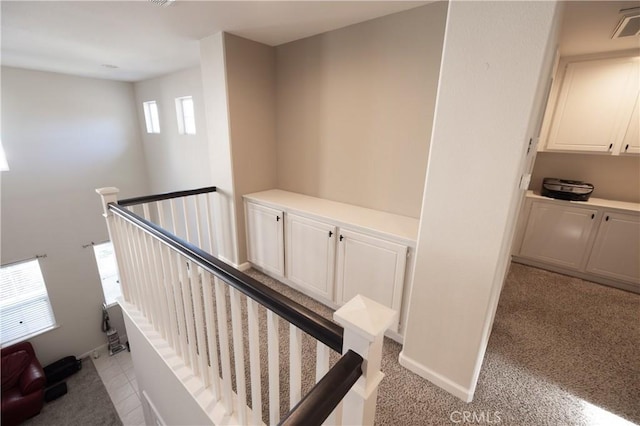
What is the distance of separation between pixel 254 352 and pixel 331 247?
4.04 feet

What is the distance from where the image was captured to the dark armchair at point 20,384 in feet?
11.9

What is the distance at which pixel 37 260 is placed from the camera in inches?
174

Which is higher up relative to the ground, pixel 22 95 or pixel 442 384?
pixel 22 95

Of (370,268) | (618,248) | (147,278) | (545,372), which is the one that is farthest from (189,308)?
(618,248)

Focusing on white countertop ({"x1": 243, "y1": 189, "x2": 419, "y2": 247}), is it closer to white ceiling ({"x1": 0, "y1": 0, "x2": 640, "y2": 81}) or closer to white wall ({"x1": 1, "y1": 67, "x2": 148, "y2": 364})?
white ceiling ({"x1": 0, "y1": 0, "x2": 640, "y2": 81})

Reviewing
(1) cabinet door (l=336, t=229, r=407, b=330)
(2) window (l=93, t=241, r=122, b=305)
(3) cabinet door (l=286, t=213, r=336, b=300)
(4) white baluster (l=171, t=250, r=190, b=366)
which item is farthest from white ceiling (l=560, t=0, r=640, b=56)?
(2) window (l=93, t=241, r=122, b=305)

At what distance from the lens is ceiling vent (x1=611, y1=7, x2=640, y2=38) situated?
1805 mm

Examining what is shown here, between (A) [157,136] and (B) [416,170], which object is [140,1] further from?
(A) [157,136]

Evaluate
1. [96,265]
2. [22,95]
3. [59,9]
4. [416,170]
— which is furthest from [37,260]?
[416,170]

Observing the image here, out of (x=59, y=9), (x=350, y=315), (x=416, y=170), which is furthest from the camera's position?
(x=416, y=170)

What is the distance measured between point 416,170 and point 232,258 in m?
2.24

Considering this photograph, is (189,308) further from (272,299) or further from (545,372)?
(545,372)

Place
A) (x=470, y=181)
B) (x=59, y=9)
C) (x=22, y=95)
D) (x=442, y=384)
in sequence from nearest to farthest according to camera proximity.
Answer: (x=470, y=181)
(x=442, y=384)
(x=59, y=9)
(x=22, y=95)
